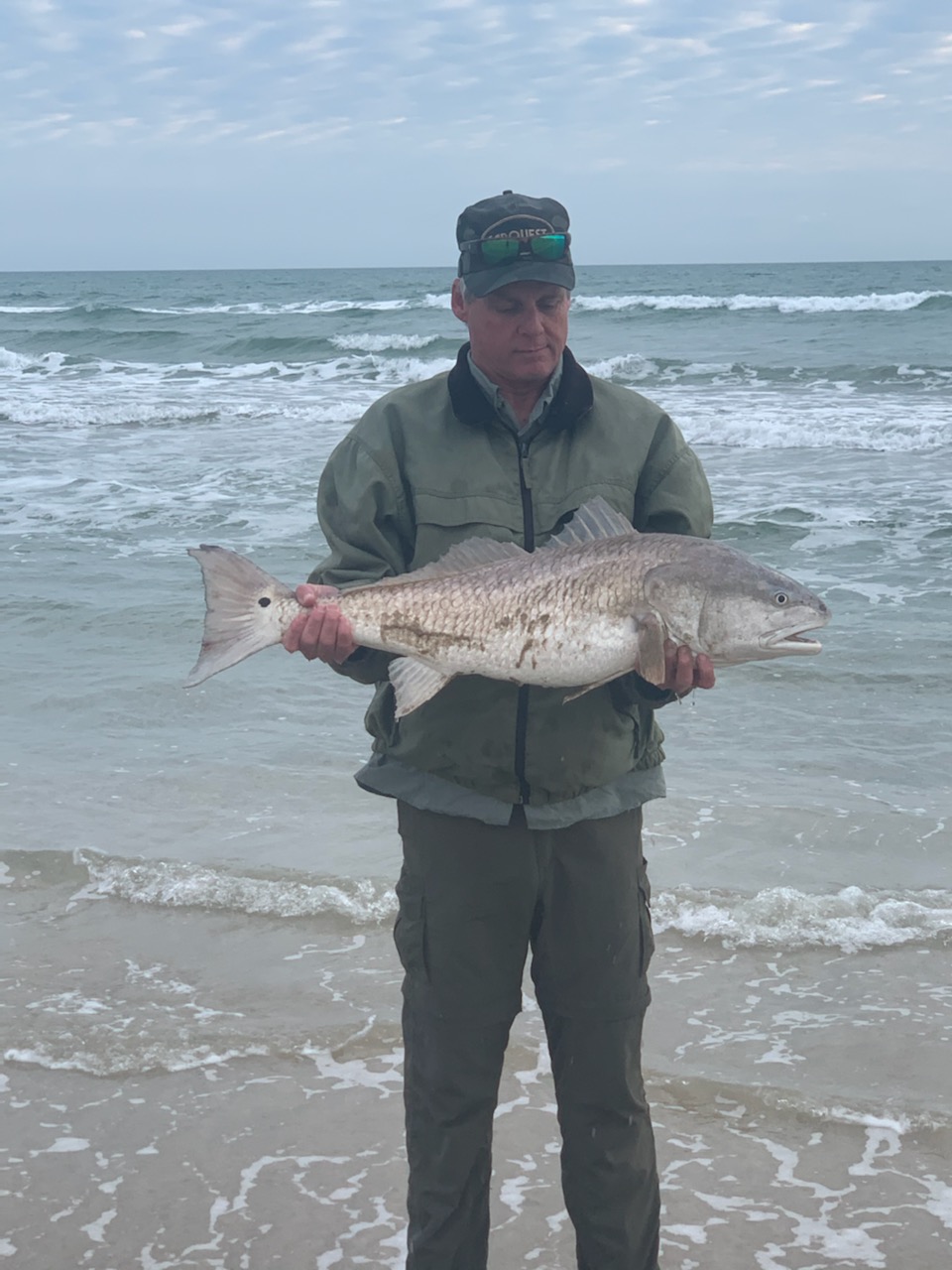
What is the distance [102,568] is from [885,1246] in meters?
9.84

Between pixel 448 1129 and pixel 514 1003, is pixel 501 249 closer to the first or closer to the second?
pixel 514 1003

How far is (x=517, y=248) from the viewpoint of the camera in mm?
3117

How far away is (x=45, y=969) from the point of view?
5.20 meters

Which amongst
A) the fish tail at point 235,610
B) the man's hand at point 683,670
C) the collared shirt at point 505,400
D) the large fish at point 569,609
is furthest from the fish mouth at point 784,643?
the fish tail at point 235,610

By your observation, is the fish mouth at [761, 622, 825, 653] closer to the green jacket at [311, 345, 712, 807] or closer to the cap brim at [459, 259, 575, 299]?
the green jacket at [311, 345, 712, 807]

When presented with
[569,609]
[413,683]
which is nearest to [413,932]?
[413,683]

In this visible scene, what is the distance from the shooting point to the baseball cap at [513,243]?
3.12 m

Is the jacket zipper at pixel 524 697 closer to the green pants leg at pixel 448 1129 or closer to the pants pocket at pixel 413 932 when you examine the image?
the pants pocket at pixel 413 932

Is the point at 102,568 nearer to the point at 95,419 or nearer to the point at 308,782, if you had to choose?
the point at 308,782

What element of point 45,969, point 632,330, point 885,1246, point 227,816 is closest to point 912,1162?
point 885,1246

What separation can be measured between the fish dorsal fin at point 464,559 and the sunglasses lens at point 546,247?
2.23 ft

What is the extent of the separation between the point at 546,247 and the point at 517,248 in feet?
0.25

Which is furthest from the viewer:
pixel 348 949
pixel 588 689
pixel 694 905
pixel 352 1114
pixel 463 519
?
pixel 694 905

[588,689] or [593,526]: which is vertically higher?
[593,526]
